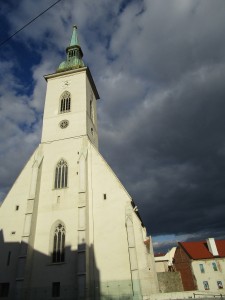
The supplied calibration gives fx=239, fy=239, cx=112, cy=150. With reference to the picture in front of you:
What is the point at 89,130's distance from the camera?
28.8 meters

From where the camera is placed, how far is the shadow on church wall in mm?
18391

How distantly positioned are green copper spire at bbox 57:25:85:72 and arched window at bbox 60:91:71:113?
15.4 feet

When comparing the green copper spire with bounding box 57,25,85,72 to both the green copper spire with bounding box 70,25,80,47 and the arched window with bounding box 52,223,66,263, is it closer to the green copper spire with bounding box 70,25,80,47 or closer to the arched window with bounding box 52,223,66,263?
the green copper spire with bounding box 70,25,80,47

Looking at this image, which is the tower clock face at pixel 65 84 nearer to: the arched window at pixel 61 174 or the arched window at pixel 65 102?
the arched window at pixel 65 102

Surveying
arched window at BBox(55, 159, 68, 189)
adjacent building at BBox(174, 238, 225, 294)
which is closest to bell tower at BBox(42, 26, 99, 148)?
arched window at BBox(55, 159, 68, 189)

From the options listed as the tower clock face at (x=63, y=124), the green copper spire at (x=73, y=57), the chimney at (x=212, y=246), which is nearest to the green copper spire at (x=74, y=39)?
the green copper spire at (x=73, y=57)

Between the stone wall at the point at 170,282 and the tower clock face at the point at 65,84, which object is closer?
the stone wall at the point at 170,282

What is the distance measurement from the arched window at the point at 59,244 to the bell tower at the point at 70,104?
1033 cm

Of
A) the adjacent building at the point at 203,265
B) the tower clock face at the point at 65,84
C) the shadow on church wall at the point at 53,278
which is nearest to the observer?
the shadow on church wall at the point at 53,278

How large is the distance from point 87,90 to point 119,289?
23.2 meters

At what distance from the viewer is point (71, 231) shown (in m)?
21.2

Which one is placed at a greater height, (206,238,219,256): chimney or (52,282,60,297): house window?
(206,238,219,256): chimney

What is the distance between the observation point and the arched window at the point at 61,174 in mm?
24078

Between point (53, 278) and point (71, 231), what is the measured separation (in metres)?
3.90
